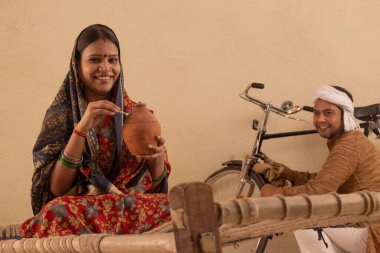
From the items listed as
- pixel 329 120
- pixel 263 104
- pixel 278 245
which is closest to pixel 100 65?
pixel 329 120

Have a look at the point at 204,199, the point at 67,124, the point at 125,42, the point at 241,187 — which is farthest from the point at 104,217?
the point at 125,42

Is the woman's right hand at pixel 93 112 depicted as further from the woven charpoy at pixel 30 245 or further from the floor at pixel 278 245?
the floor at pixel 278 245

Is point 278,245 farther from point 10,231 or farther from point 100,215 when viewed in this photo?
point 100,215

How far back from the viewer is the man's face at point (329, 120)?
336 cm

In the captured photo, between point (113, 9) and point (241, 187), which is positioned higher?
point (113, 9)

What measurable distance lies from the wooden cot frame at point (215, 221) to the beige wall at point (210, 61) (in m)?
2.25

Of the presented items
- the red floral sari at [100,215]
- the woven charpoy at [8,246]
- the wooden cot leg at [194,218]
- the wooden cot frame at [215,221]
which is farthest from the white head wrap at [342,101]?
the wooden cot leg at [194,218]

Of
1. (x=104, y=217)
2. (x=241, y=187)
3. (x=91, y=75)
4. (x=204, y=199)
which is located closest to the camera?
(x=204, y=199)

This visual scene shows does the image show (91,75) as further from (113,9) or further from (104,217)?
(113,9)

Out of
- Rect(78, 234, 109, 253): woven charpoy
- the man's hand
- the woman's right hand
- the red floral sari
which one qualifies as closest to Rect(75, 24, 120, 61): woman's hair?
the woman's right hand

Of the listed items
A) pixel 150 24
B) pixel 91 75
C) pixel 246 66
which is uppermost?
pixel 150 24

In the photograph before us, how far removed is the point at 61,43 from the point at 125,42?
1.31ft

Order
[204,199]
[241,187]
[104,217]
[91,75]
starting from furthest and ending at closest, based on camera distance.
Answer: [241,187]
[91,75]
[104,217]
[204,199]

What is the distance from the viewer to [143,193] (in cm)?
223
